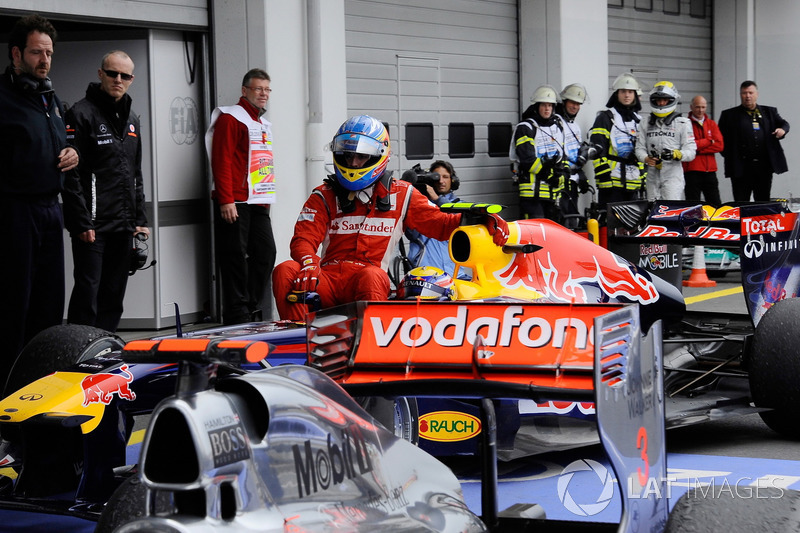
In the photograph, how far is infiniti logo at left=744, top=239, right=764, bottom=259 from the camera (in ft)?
21.0

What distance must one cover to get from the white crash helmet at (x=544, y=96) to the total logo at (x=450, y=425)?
26.1 feet

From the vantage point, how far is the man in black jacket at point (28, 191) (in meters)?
6.39

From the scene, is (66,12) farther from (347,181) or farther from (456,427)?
(456,427)

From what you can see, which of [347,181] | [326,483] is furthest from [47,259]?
[326,483]

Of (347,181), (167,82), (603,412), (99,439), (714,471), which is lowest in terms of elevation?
(714,471)

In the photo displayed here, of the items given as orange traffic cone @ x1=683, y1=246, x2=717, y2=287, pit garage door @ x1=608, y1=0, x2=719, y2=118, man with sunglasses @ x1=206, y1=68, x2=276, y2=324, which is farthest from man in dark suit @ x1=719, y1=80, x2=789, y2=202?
man with sunglasses @ x1=206, y1=68, x2=276, y2=324

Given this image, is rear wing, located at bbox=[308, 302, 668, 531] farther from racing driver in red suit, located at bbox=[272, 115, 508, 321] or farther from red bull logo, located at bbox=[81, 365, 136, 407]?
racing driver in red suit, located at bbox=[272, 115, 508, 321]

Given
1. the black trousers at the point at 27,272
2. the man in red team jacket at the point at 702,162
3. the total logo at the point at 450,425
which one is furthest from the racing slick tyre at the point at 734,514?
the man in red team jacket at the point at 702,162

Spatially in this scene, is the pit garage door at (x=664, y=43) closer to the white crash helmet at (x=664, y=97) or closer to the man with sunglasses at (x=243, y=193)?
the white crash helmet at (x=664, y=97)

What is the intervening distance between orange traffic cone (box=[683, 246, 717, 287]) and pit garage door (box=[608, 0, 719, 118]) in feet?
10.6

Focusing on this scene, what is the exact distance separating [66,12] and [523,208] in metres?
5.72

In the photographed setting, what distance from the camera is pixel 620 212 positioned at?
23.9ft

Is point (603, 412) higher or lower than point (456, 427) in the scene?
higher

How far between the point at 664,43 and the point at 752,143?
2502 mm
